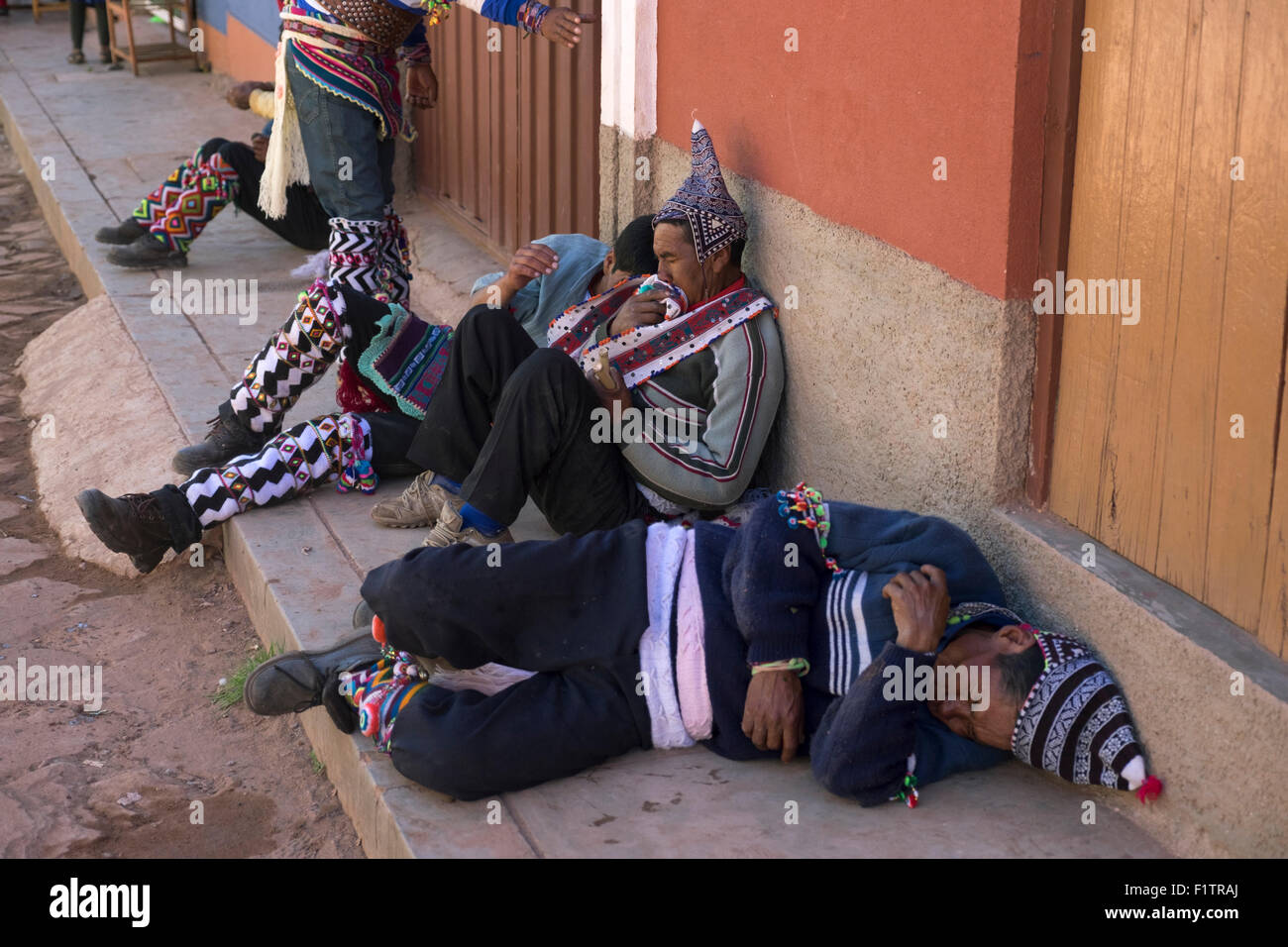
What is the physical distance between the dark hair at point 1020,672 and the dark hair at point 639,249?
1769 millimetres

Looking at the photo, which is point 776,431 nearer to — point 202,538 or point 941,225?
point 941,225

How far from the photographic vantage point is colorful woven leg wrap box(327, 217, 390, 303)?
4.95m

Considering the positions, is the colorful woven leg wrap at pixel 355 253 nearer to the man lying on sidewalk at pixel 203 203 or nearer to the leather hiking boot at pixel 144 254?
the man lying on sidewalk at pixel 203 203

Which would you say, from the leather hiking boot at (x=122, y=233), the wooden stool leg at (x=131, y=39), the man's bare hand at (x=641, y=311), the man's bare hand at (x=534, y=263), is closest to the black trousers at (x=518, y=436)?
the man's bare hand at (x=641, y=311)

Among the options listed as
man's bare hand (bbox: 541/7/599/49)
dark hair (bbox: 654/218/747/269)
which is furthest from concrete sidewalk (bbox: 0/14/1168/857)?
man's bare hand (bbox: 541/7/599/49)

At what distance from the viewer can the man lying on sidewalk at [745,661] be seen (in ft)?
8.59

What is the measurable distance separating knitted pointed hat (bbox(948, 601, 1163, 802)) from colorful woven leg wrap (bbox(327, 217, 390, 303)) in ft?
9.88

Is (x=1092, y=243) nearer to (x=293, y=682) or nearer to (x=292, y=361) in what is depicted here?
(x=293, y=682)

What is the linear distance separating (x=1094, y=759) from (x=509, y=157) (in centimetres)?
414

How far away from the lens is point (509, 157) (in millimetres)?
6023

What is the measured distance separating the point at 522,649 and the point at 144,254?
4.19 meters

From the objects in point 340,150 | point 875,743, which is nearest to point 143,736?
point 875,743

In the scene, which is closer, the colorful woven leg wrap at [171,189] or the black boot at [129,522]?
the black boot at [129,522]

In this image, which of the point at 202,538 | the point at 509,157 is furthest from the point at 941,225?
the point at 509,157
